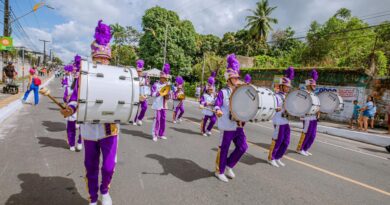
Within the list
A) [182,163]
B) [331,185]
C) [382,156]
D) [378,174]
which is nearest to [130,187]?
[182,163]

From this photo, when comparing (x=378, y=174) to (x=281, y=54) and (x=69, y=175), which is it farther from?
(x=281, y=54)

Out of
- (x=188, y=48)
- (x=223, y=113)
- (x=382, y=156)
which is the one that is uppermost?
(x=188, y=48)

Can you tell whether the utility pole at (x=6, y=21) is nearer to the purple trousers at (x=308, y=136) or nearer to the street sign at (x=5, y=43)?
the street sign at (x=5, y=43)

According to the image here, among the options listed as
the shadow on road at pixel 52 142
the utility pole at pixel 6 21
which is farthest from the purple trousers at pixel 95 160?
the utility pole at pixel 6 21

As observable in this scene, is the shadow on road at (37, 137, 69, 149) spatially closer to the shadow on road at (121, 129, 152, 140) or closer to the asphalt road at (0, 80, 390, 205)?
the asphalt road at (0, 80, 390, 205)

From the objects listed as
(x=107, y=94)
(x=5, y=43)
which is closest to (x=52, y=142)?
(x=107, y=94)

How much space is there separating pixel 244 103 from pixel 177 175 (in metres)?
1.80

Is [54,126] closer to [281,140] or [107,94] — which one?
[107,94]

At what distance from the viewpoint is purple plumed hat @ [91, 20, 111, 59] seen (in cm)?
361

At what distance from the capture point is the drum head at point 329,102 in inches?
300

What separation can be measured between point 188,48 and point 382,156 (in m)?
33.6

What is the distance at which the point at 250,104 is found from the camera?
4367mm

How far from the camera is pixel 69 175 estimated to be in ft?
14.5

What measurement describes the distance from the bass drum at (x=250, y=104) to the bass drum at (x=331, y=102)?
13.3 feet
